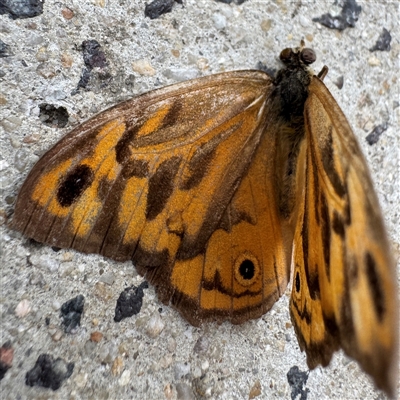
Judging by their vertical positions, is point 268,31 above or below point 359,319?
above

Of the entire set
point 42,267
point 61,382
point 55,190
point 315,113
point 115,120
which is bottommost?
point 61,382

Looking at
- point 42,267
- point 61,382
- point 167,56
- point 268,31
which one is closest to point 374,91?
point 268,31

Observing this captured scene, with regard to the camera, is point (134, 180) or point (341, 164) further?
point (134, 180)

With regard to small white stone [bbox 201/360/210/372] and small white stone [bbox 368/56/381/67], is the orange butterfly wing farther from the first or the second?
small white stone [bbox 368/56/381/67]

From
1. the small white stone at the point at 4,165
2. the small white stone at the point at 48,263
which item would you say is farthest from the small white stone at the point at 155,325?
the small white stone at the point at 4,165

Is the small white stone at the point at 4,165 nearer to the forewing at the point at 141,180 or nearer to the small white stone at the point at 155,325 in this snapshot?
the forewing at the point at 141,180

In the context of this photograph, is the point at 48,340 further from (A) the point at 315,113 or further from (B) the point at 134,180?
(A) the point at 315,113

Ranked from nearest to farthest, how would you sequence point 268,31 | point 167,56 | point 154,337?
1. point 154,337
2. point 167,56
3. point 268,31

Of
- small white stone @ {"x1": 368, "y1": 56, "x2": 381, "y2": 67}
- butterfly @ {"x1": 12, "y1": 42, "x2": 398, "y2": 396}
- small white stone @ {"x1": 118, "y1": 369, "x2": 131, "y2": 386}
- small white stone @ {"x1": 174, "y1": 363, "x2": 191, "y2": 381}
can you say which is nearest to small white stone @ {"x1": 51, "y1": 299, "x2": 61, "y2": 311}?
butterfly @ {"x1": 12, "y1": 42, "x2": 398, "y2": 396}

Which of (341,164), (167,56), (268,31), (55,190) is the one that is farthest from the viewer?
(268,31)
